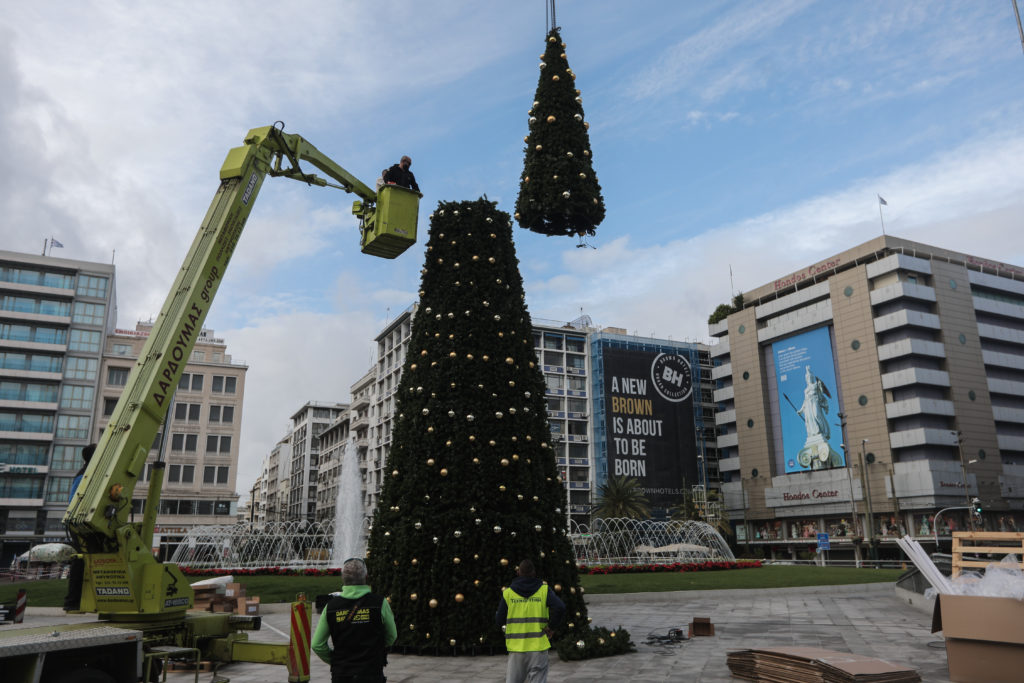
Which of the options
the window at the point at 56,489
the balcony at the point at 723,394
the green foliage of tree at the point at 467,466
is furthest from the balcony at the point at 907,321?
the window at the point at 56,489

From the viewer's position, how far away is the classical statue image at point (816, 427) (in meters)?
72.7

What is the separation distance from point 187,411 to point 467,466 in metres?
65.4

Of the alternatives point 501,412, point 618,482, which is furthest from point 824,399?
point 501,412

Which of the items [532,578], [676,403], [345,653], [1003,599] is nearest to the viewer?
[345,653]

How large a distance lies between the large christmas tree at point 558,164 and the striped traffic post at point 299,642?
19.2ft

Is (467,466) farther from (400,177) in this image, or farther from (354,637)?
(354,637)

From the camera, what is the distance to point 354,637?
5.67 m

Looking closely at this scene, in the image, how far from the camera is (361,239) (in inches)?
469

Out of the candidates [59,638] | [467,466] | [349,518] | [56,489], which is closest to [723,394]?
[349,518]

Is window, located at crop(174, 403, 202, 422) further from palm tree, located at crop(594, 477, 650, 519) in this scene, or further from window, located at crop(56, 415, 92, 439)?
palm tree, located at crop(594, 477, 650, 519)

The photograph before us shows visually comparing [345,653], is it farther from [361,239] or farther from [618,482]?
[618,482]

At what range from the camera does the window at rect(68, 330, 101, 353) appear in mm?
70000

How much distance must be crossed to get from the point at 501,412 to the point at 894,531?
211 feet

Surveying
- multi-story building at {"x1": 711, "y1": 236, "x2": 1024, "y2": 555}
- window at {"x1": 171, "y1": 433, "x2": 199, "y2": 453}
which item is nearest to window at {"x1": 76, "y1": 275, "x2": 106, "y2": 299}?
window at {"x1": 171, "y1": 433, "x2": 199, "y2": 453}
